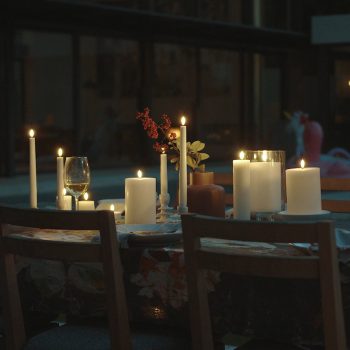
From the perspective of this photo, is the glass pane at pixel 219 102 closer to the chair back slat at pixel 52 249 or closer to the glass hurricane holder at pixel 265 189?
the glass hurricane holder at pixel 265 189

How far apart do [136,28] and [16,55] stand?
196cm

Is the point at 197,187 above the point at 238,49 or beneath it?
beneath

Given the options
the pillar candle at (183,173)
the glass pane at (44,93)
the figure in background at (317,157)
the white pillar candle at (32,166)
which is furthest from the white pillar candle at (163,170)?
the glass pane at (44,93)

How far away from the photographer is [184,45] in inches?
500

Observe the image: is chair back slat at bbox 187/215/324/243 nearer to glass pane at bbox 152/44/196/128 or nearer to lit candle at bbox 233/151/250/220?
lit candle at bbox 233/151/250/220

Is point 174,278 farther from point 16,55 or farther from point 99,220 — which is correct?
point 16,55

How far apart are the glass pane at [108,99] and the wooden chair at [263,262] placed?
940 cm

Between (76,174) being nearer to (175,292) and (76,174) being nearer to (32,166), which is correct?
(32,166)

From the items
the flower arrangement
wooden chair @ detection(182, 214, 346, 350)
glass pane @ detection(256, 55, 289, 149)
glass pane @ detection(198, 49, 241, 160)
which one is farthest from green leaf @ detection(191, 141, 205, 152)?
glass pane @ detection(256, 55, 289, 149)

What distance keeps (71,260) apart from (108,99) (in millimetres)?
9491

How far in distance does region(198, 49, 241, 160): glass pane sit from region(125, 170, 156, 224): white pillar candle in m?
10.4

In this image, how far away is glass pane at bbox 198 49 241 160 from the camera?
13.1 meters

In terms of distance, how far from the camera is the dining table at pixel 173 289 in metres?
1.98

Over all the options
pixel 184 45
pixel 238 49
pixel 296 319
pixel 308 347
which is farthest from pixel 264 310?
pixel 238 49
